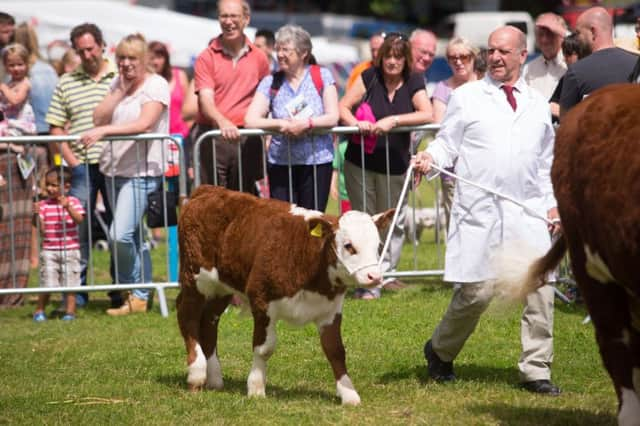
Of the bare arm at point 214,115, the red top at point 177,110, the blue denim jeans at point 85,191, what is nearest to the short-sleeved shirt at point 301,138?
the bare arm at point 214,115

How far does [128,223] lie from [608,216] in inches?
240

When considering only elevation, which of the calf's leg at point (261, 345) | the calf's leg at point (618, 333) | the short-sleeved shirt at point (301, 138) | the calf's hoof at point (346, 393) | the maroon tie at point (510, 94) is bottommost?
the calf's hoof at point (346, 393)

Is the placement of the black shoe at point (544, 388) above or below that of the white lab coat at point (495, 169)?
below

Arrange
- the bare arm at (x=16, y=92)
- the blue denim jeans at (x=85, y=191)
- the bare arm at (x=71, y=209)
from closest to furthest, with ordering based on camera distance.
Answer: the bare arm at (x=71, y=209) < the blue denim jeans at (x=85, y=191) < the bare arm at (x=16, y=92)

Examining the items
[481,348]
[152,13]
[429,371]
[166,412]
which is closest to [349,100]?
[481,348]

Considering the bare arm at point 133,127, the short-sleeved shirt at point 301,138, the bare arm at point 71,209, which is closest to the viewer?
the short-sleeved shirt at point 301,138

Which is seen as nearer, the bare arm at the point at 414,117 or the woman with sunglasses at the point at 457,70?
the bare arm at the point at 414,117

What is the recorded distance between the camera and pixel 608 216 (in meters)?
5.41

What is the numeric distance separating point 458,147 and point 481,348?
202 centimetres

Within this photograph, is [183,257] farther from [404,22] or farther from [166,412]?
[404,22]

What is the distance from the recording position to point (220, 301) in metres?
7.68

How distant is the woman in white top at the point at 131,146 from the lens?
34.6 feet

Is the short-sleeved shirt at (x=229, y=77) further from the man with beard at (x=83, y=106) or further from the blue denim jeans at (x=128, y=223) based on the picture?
the man with beard at (x=83, y=106)

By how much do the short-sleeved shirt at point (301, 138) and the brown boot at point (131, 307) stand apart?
1.92 m
